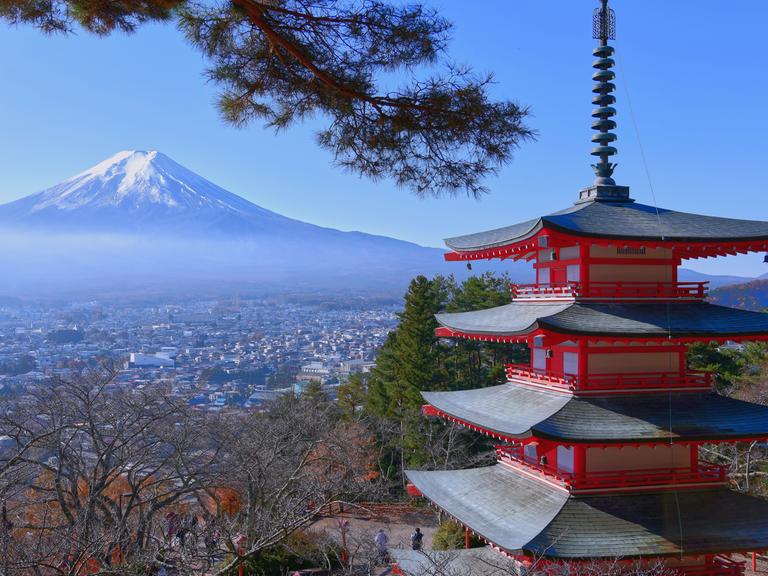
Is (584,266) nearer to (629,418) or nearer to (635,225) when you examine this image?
(635,225)

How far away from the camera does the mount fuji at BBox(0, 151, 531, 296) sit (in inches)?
4700

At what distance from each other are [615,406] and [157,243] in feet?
437

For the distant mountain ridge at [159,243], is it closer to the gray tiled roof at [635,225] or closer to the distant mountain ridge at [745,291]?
the distant mountain ridge at [745,291]

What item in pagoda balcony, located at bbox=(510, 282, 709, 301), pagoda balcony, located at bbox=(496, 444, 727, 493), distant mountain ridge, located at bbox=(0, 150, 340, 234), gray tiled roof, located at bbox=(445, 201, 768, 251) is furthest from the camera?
distant mountain ridge, located at bbox=(0, 150, 340, 234)

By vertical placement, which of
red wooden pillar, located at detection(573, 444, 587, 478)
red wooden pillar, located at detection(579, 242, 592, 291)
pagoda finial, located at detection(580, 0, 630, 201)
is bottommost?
red wooden pillar, located at detection(573, 444, 587, 478)

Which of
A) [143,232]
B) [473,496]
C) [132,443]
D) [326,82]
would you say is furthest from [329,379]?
[143,232]

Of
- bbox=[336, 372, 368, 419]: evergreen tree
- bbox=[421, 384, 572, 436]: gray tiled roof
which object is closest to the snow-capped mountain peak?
bbox=[336, 372, 368, 419]: evergreen tree

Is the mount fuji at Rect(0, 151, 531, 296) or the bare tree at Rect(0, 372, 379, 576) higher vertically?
the mount fuji at Rect(0, 151, 531, 296)

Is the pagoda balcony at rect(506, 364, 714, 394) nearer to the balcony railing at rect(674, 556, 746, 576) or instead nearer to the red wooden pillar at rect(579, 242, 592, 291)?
the red wooden pillar at rect(579, 242, 592, 291)

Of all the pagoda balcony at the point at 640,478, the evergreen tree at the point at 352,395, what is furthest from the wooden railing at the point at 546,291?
the evergreen tree at the point at 352,395

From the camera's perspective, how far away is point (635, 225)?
9.34 m

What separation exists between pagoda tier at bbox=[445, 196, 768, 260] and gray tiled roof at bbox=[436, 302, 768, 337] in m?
0.84

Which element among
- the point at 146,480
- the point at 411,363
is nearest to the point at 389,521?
the point at 411,363

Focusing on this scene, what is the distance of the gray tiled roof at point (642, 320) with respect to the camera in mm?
8602
